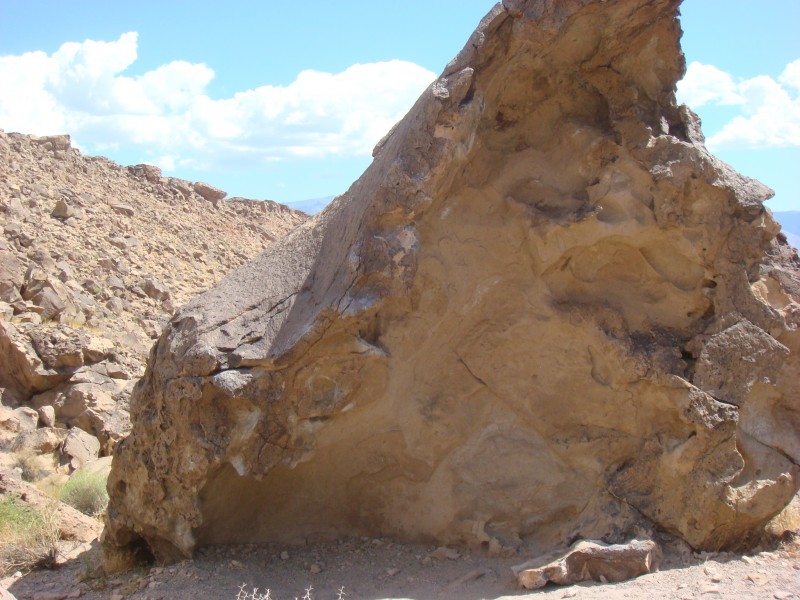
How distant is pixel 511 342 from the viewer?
202 inches

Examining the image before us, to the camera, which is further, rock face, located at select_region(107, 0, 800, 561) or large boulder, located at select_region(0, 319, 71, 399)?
large boulder, located at select_region(0, 319, 71, 399)

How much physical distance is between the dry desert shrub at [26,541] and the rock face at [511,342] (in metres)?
0.69

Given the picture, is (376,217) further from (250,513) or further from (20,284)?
(20,284)

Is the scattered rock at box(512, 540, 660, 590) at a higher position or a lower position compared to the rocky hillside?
lower

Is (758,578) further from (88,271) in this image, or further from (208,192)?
(208,192)

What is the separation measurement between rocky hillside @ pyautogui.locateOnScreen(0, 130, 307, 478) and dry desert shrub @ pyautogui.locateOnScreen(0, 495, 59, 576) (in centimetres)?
357

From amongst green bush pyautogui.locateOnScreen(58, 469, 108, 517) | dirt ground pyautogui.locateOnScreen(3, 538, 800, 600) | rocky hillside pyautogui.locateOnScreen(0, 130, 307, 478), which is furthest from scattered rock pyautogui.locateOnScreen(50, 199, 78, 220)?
dirt ground pyautogui.locateOnScreen(3, 538, 800, 600)

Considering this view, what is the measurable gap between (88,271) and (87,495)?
887 cm

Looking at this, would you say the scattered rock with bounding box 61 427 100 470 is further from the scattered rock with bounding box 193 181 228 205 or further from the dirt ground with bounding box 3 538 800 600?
the scattered rock with bounding box 193 181 228 205

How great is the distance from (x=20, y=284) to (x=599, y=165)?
10.4m

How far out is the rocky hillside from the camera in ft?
35.2

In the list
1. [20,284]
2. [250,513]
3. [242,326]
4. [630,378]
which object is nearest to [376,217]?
[242,326]

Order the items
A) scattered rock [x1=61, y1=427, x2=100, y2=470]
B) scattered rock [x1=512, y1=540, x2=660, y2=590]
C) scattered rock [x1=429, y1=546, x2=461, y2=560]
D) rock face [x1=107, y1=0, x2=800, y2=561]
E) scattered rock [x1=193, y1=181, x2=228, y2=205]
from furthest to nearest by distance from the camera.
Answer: scattered rock [x1=193, y1=181, x2=228, y2=205] → scattered rock [x1=61, y1=427, x2=100, y2=470] → scattered rock [x1=429, y1=546, x2=461, y2=560] → rock face [x1=107, y1=0, x2=800, y2=561] → scattered rock [x1=512, y1=540, x2=660, y2=590]

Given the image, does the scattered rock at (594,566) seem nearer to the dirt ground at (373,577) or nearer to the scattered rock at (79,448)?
the dirt ground at (373,577)
